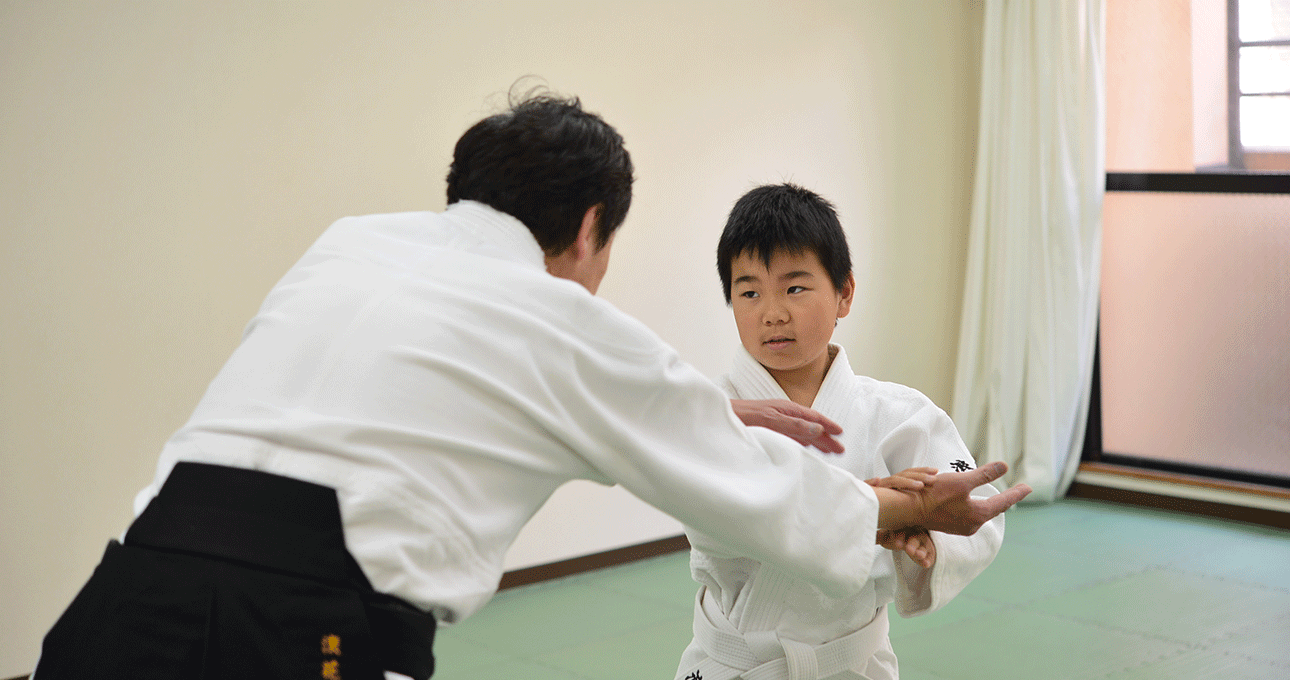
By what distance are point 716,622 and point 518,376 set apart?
0.74 meters

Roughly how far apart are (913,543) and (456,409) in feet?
2.40

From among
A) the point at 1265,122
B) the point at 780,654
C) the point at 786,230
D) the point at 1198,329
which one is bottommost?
the point at 1198,329

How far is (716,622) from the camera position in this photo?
5.33 feet

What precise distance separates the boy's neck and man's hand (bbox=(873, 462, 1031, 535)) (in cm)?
39

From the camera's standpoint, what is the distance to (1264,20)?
14.8 ft

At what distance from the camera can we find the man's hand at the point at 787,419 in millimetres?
1522

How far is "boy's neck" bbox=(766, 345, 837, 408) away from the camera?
5.83ft

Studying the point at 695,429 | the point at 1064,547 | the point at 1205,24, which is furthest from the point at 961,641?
the point at 1205,24

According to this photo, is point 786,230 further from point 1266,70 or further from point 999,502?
point 1266,70

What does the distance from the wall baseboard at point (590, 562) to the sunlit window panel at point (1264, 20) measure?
3.28 m

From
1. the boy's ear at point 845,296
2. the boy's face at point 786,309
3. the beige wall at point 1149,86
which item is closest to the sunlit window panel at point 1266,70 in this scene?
the beige wall at point 1149,86

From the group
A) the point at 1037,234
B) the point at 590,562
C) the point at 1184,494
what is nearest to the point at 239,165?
the point at 590,562

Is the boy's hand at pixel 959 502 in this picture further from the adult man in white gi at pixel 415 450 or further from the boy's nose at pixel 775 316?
the boy's nose at pixel 775 316

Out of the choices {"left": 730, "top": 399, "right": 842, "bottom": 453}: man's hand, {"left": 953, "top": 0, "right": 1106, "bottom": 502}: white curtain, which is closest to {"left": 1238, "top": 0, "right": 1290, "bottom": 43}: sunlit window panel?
{"left": 953, "top": 0, "right": 1106, "bottom": 502}: white curtain
